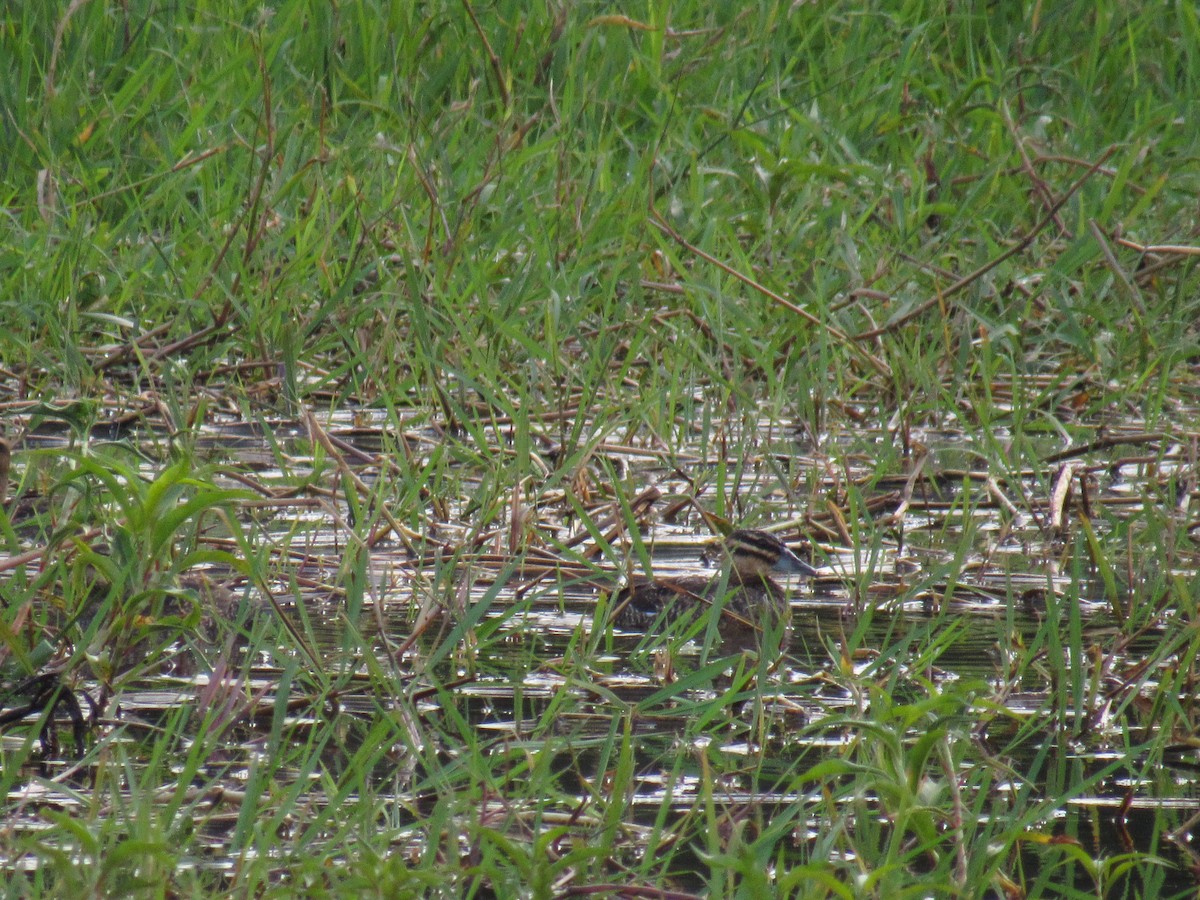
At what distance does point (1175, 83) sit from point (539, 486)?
15.7 ft

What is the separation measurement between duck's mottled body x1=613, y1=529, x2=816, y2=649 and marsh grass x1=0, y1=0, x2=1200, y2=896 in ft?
0.25

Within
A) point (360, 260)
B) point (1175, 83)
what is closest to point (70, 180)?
point (360, 260)

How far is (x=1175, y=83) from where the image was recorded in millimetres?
7777

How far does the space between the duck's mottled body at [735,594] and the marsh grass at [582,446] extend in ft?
0.25

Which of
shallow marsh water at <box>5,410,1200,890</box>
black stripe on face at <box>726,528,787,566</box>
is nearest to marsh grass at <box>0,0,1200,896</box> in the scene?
shallow marsh water at <box>5,410,1200,890</box>

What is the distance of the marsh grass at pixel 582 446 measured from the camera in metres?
2.40

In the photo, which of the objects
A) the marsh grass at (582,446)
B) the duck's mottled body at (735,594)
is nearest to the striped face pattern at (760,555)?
the duck's mottled body at (735,594)

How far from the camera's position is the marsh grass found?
240cm

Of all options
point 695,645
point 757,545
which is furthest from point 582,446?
point 695,645

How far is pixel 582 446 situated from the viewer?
4008 mm

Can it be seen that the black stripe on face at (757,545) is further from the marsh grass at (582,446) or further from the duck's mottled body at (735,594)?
the marsh grass at (582,446)

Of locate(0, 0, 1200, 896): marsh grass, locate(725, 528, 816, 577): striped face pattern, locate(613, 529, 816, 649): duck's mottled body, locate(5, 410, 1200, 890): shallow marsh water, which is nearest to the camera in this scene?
locate(0, 0, 1200, 896): marsh grass

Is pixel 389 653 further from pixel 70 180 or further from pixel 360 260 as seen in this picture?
pixel 70 180

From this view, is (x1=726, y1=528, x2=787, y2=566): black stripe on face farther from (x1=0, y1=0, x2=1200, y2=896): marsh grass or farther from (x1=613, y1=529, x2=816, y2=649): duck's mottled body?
(x1=0, y1=0, x2=1200, y2=896): marsh grass
